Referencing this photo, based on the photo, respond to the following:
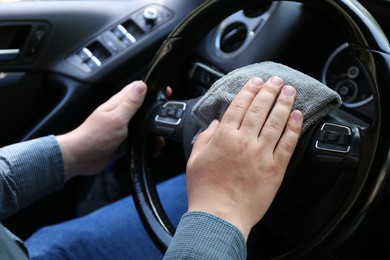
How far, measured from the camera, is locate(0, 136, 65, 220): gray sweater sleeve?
807 mm

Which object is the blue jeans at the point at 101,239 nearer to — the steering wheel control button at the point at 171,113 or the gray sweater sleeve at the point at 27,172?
the gray sweater sleeve at the point at 27,172

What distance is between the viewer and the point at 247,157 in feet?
2.05

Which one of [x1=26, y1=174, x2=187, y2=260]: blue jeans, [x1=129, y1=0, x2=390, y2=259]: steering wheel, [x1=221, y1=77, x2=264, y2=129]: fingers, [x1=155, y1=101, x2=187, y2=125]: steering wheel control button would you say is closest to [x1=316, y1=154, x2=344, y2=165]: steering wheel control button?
[x1=129, y1=0, x2=390, y2=259]: steering wheel

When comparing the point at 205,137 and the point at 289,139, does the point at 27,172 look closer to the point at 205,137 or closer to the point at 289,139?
the point at 205,137

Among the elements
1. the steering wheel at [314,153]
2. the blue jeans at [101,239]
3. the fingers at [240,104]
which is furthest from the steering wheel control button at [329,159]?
the blue jeans at [101,239]

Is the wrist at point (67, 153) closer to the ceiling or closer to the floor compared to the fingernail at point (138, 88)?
closer to the floor

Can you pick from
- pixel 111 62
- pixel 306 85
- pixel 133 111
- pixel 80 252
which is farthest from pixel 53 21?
pixel 306 85

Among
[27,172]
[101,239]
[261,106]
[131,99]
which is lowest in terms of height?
[101,239]

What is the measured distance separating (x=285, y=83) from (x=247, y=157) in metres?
0.11

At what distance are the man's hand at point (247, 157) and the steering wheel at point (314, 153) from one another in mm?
46

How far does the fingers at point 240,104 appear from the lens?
0.65m

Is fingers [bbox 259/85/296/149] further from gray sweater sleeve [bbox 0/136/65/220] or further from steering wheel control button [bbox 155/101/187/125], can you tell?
gray sweater sleeve [bbox 0/136/65/220]

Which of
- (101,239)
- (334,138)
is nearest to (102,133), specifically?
(101,239)

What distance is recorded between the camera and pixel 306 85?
66 cm
